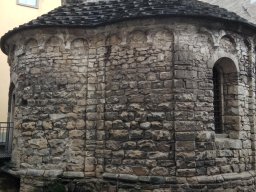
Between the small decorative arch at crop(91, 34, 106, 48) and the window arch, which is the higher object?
the small decorative arch at crop(91, 34, 106, 48)

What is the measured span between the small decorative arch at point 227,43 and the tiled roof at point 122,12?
406 mm

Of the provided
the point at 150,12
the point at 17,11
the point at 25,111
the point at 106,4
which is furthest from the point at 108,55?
the point at 17,11

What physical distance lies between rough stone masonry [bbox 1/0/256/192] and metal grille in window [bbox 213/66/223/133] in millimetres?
66

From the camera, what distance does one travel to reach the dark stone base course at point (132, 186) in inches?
256

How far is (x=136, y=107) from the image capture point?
22.7 ft

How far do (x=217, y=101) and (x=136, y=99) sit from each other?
6.17 ft

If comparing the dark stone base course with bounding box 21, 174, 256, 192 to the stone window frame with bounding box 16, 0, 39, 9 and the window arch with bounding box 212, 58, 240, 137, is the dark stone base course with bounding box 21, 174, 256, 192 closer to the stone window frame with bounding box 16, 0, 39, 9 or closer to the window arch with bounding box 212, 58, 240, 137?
the window arch with bounding box 212, 58, 240, 137

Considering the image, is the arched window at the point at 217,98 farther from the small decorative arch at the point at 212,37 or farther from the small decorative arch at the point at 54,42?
the small decorative arch at the point at 54,42

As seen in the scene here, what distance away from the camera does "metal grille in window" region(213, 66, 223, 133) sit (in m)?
7.49

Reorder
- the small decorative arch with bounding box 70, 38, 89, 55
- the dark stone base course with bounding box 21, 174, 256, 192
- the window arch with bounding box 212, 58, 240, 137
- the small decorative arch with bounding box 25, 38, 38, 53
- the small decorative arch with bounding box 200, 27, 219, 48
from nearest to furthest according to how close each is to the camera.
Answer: the dark stone base course with bounding box 21, 174, 256, 192, the small decorative arch with bounding box 200, 27, 219, 48, the window arch with bounding box 212, 58, 240, 137, the small decorative arch with bounding box 70, 38, 89, 55, the small decorative arch with bounding box 25, 38, 38, 53

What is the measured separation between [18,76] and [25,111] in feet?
3.04

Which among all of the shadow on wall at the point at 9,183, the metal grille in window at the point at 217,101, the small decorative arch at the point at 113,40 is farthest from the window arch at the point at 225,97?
the shadow on wall at the point at 9,183

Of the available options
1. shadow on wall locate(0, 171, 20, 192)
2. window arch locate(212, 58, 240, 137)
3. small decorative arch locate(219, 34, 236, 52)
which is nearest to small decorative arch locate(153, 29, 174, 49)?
small decorative arch locate(219, 34, 236, 52)

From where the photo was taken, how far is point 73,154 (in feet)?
24.1
